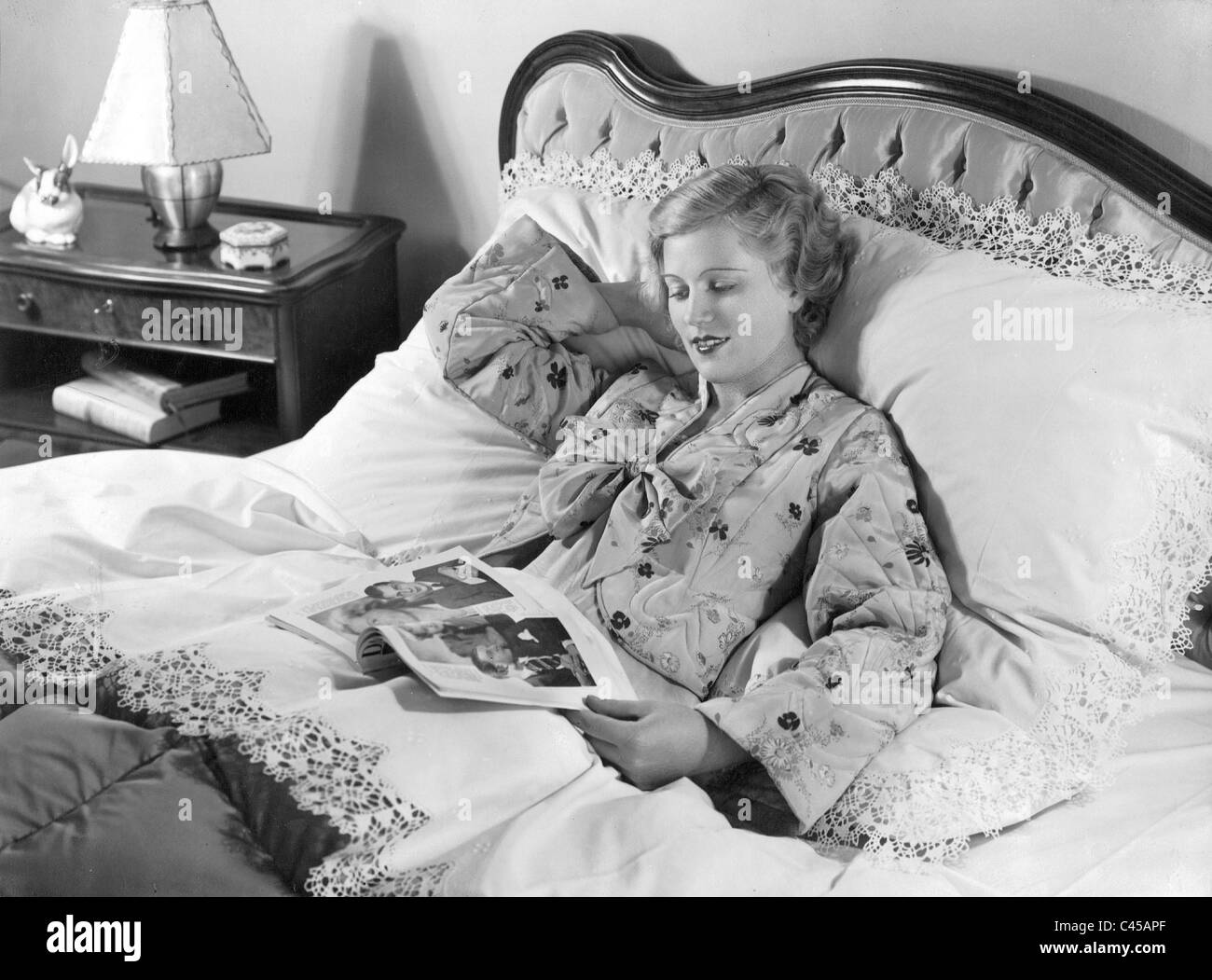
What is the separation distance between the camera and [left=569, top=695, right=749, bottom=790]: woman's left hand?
1.27 meters

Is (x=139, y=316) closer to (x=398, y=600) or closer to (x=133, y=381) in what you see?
(x=133, y=381)

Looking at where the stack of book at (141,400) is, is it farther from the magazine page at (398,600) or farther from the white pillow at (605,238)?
the magazine page at (398,600)

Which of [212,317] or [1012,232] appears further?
[212,317]

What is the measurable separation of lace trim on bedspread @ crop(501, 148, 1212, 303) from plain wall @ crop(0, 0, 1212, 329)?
19 centimetres

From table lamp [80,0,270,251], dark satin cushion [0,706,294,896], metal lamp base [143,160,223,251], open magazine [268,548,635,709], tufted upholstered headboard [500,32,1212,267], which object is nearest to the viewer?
dark satin cushion [0,706,294,896]

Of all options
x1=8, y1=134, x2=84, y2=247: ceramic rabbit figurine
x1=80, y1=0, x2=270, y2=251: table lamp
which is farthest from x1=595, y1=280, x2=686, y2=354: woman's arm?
x1=8, y1=134, x2=84, y2=247: ceramic rabbit figurine

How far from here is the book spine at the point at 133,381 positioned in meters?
2.29

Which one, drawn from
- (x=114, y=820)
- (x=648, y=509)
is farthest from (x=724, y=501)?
(x=114, y=820)

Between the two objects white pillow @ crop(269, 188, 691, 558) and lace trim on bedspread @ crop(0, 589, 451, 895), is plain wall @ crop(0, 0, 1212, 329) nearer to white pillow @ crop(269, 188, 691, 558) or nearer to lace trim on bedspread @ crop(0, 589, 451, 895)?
white pillow @ crop(269, 188, 691, 558)

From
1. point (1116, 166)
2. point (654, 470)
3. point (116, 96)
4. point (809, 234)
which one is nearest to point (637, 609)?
point (654, 470)

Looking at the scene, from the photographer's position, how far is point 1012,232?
5.51 ft

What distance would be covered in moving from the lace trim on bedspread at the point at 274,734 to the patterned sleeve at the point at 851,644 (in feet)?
1.18

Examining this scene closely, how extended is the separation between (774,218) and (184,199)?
1.27 metres
